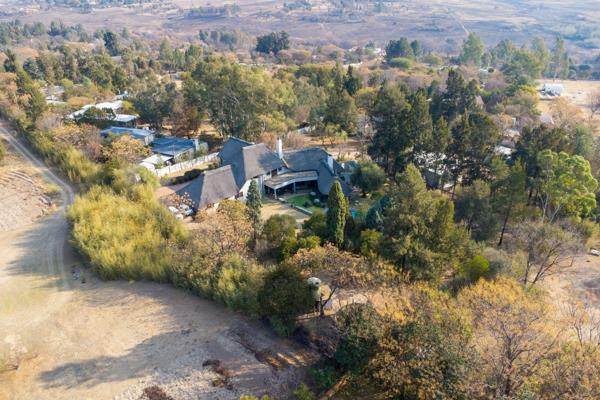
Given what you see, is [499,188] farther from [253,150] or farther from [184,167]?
[184,167]

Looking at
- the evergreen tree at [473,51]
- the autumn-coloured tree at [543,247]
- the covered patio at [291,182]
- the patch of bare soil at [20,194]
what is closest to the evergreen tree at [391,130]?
the covered patio at [291,182]

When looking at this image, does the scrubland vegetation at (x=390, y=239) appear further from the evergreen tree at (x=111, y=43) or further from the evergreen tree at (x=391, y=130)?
the evergreen tree at (x=111, y=43)

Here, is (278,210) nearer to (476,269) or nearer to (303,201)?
(303,201)

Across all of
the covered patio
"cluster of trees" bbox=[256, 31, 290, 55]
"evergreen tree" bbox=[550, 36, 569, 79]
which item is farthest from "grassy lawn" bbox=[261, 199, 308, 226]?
"evergreen tree" bbox=[550, 36, 569, 79]

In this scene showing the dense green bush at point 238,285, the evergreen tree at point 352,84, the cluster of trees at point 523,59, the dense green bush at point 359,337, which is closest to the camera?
the dense green bush at point 359,337

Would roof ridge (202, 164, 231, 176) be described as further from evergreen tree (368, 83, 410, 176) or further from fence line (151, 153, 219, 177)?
evergreen tree (368, 83, 410, 176)

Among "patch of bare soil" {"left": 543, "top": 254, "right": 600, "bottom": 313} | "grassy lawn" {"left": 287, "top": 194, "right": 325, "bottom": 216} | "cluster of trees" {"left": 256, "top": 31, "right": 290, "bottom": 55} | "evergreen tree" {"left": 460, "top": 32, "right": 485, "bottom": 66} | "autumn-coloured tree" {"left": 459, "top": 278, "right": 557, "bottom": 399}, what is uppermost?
"cluster of trees" {"left": 256, "top": 31, "right": 290, "bottom": 55}
